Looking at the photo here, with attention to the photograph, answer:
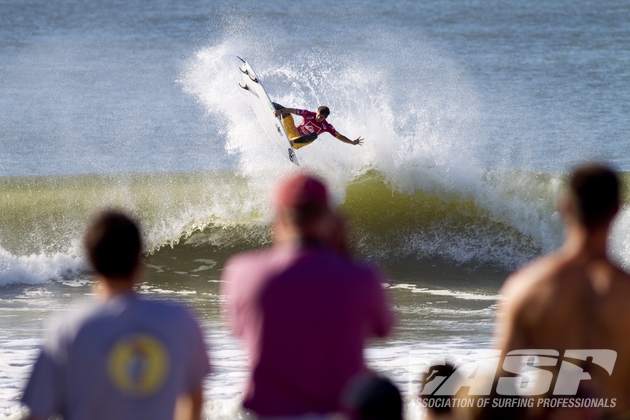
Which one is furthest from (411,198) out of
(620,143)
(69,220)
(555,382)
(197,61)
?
(197,61)

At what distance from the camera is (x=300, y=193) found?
2848mm

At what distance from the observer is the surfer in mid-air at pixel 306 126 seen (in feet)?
42.4

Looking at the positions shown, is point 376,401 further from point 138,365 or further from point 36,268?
point 36,268

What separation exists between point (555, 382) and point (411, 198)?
44.0ft

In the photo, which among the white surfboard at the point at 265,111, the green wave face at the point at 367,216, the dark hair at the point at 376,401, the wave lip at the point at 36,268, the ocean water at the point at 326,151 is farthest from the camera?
the green wave face at the point at 367,216

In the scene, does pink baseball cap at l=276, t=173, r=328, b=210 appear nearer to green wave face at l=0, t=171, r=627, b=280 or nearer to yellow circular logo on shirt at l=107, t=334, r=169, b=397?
yellow circular logo on shirt at l=107, t=334, r=169, b=397

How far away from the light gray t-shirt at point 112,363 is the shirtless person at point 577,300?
103 centimetres

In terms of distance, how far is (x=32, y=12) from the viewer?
48344 millimetres

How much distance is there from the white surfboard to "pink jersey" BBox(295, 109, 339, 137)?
54cm

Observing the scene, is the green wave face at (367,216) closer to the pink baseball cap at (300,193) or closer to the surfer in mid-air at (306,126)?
the surfer in mid-air at (306,126)

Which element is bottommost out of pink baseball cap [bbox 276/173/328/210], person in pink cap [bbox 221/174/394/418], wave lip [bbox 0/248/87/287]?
wave lip [bbox 0/248/87/287]

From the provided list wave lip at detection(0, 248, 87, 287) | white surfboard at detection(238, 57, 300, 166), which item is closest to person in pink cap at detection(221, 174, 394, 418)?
wave lip at detection(0, 248, 87, 287)

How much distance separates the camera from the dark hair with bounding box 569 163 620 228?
276 centimetres

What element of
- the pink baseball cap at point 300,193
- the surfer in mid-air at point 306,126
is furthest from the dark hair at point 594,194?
the surfer in mid-air at point 306,126
